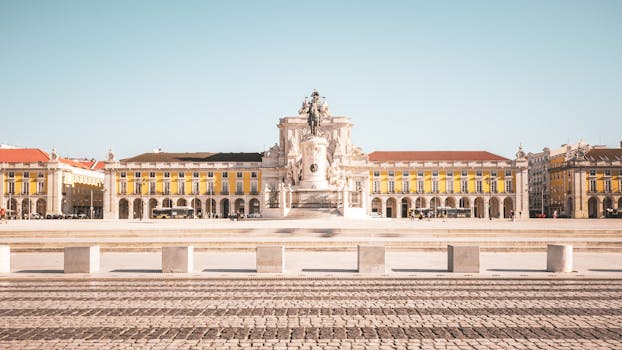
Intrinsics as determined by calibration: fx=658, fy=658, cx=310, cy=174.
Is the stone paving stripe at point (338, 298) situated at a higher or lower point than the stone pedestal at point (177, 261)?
lower

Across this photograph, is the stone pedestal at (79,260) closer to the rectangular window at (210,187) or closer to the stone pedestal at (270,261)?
the stone pedestal at (270,261)

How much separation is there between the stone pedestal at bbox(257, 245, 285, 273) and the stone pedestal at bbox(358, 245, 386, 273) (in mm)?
1875

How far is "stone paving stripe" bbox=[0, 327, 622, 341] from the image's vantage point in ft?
27.2

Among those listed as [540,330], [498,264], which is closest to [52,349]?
[540,330]

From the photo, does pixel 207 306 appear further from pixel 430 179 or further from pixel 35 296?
pixel 430 179

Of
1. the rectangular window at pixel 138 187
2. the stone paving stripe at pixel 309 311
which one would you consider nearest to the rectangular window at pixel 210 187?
the rectangular window at pixel 138 187

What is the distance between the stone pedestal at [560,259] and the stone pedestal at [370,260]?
4.11 m

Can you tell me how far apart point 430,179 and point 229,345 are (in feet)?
313

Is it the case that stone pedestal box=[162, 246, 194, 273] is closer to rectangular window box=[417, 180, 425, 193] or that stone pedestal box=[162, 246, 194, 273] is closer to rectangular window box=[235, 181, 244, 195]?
rectangular window box=[235, 181, 244, 195]

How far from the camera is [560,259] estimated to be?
1584 centimetres

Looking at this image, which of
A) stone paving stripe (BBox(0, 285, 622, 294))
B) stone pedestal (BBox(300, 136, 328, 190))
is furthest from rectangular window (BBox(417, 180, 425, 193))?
stone paving stripe (BBox(0, 285, 622, 294))

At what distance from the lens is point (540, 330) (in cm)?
868

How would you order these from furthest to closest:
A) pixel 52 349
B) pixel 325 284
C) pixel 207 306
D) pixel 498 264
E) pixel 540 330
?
pixel 498 264 → pixel 325 284 → pixel 207 306 → pixel 540 330 → pixel 52 349

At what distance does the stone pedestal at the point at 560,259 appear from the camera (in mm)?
15820
